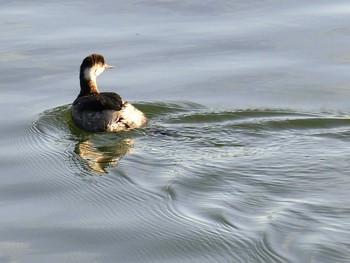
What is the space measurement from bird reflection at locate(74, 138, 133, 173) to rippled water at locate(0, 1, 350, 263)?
3cm

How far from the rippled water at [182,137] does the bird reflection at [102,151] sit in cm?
3

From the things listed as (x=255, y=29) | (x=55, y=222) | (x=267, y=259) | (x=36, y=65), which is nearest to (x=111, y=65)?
(x=36, y=65)

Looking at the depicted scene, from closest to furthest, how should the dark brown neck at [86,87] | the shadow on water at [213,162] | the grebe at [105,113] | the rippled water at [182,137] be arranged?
1. the rippled water at [182,137]
2. the shadow on water at [213,162]
3. the grebe at [105,113]
4. the dark brown neck at [86,87]

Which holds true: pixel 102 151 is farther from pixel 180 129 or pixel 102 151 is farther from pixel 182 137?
pixel 180 129

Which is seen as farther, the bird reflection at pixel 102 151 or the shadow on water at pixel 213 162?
the bird reflection at pixel 102 151

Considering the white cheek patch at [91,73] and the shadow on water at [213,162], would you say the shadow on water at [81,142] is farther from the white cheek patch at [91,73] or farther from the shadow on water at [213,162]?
the white cheek patch at [91,73]

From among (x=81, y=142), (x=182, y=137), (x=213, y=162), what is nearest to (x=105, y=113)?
(x=81, y=142)

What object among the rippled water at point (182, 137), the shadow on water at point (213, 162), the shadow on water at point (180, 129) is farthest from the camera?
the shadow on water at point (180, 129)

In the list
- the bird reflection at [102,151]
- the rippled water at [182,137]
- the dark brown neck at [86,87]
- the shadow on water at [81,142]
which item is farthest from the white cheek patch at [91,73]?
the bird reflection at [102,151]

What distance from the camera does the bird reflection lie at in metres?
11.5

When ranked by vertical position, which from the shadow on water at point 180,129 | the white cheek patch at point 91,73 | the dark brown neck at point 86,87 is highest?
the white cheek patch at point 91,73

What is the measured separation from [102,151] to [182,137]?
0.97 metres

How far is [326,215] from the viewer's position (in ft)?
30.7

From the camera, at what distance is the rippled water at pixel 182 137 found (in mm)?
9062
